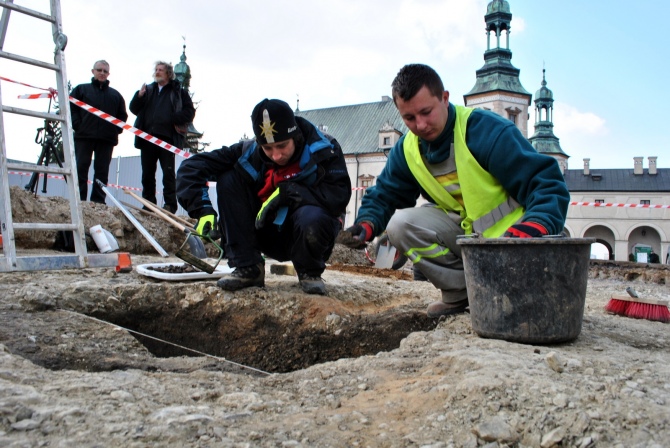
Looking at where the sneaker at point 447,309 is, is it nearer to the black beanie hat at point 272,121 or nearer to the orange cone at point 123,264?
the black beanie hat at point 272,121

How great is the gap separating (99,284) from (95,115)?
3331 millimetres

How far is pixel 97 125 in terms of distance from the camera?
237 inches

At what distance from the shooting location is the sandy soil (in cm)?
133

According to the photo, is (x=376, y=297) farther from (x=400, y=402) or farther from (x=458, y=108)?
(x=400, y=402)

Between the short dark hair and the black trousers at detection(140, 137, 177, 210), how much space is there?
14.4 feet

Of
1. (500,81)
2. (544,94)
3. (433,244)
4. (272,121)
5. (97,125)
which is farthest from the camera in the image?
(544,94)

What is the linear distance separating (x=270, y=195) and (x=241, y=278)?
564 millimetres

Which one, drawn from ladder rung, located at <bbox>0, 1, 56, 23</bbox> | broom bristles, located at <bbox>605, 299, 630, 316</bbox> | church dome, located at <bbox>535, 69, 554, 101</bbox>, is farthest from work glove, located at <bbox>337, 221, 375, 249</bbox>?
church dome, located at <bbox>535, 69, 554, 101</bbox>

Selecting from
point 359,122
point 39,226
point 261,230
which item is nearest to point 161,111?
point 39,226

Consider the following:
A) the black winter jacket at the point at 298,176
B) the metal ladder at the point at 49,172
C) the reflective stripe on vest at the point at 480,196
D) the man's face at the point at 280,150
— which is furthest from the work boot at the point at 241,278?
the reflective stripe on vest at the point at 480,196

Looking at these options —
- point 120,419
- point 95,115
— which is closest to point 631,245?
point 95,115

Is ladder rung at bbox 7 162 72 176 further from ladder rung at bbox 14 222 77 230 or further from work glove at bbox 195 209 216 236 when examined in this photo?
work glove at bbox 195 209 216 236

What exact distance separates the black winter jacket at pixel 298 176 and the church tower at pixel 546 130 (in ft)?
158

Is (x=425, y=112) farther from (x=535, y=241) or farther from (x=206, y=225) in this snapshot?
(x=206, y=225)
